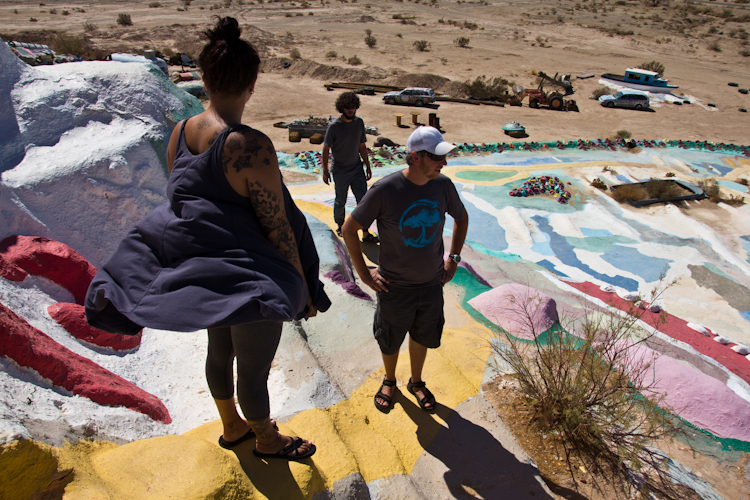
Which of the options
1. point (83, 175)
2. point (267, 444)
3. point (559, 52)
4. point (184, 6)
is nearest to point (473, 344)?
point (267, 444)

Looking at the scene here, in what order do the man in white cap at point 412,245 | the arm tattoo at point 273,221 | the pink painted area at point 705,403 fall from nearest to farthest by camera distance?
the arm tattoo at point 273,221 < the man in white cap at point 412,245 < the pink painted area at point 705,403

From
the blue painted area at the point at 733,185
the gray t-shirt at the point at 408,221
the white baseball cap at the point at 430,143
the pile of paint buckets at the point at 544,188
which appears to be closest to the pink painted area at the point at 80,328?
the gray t-shirt at the point at 408,221

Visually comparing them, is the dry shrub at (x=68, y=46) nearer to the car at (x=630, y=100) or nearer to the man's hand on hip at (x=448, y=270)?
the car at (x=630, y=100)

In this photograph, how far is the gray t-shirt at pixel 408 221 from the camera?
7.17 ft

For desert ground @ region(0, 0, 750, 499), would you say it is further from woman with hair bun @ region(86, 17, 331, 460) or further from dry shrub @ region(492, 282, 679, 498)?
woman with hair bun @ region(86, 17, 331, 460)

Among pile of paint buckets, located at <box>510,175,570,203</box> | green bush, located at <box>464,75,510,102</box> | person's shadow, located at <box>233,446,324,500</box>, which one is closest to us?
person's shadow, located at <box>233,446,324,500</box>

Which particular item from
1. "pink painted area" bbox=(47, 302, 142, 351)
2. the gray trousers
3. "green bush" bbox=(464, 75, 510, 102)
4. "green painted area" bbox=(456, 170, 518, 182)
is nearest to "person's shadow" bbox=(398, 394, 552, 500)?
"pink painted area" bbox=(47, 302, 142, 351)

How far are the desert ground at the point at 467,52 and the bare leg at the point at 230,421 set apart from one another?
21cm

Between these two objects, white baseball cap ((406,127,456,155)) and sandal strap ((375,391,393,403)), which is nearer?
white baseball cap ((406,127,456,155))

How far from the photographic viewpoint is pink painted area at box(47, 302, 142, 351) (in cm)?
239

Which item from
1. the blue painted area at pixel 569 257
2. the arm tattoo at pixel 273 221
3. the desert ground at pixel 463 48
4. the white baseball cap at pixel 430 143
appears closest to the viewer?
the arm tattoo at pixel 273 221

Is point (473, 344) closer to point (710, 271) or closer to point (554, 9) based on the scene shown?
point (710, 271)

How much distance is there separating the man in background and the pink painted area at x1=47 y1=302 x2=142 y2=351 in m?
2.62

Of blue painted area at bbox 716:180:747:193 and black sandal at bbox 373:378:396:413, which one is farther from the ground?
black sandal at bbox 373:378:396:413
